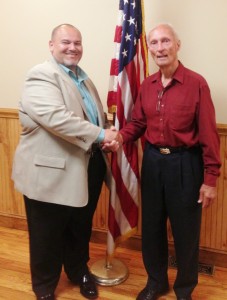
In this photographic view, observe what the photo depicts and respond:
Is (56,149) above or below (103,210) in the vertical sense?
above

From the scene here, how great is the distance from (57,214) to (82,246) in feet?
1.23

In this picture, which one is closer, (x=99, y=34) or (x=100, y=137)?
(x=100, y=137)

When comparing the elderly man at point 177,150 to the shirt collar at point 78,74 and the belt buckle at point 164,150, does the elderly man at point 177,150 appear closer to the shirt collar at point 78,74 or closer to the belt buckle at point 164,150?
the belt buckle at point 164,150

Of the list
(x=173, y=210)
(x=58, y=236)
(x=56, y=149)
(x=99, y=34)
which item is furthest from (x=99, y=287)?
(x=99, y=34)

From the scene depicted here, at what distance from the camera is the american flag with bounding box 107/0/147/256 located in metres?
2.19

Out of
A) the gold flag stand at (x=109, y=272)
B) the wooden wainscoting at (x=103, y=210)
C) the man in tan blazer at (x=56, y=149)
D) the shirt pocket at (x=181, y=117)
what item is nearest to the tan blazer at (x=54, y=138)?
the man in tan blazer at (x=56, y=149)

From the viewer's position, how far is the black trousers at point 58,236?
2049 mm

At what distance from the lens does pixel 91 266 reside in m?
2.56

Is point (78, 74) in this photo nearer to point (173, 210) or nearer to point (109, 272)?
point (173, 210)

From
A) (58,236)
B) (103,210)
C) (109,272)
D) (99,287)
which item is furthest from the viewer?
(103,210)

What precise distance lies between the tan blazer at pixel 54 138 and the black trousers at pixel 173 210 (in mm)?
356

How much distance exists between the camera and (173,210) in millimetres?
2004

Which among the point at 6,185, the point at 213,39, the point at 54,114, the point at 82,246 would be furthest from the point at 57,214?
the point at 213,39

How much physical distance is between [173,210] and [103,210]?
947 mm
